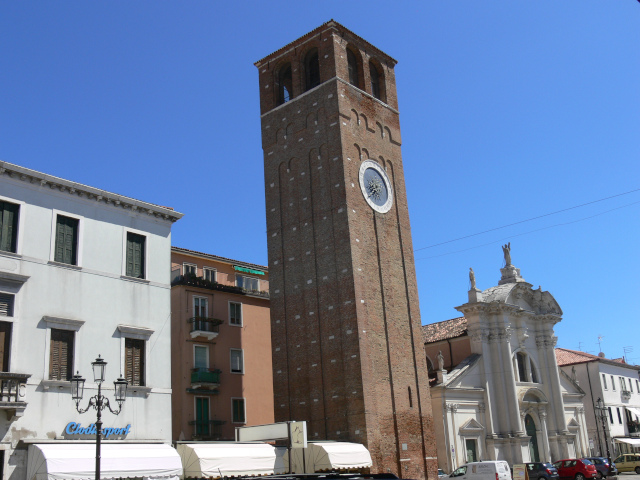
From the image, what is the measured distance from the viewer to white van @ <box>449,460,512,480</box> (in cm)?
2872

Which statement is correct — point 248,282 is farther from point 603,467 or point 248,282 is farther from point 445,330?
point 603,467

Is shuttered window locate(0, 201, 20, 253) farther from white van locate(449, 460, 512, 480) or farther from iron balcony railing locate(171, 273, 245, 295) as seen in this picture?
white van locate(449, 460, 512, 480)

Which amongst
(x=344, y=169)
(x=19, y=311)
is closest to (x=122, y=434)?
(x=19, y=311)

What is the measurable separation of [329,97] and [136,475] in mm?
21152

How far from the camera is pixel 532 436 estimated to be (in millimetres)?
41812

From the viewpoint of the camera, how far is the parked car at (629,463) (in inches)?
1612

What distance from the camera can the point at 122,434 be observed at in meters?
19.8

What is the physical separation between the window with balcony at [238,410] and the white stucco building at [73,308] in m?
9.83

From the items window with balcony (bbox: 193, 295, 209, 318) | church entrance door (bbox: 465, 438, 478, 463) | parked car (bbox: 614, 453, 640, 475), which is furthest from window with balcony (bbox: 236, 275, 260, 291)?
parked car (bbox: 614, 453, 640, 475)

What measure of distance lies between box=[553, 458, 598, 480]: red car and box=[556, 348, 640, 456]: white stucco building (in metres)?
17.4

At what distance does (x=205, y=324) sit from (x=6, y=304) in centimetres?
1236

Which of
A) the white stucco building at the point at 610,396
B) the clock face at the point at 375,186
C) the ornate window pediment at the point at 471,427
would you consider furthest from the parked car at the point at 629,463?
the clock face at the point at 375,186

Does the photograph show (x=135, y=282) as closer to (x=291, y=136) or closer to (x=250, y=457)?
(x=250, y=457)

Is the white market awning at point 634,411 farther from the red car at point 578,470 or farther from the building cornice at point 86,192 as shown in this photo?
the building cornice at point 86,192
